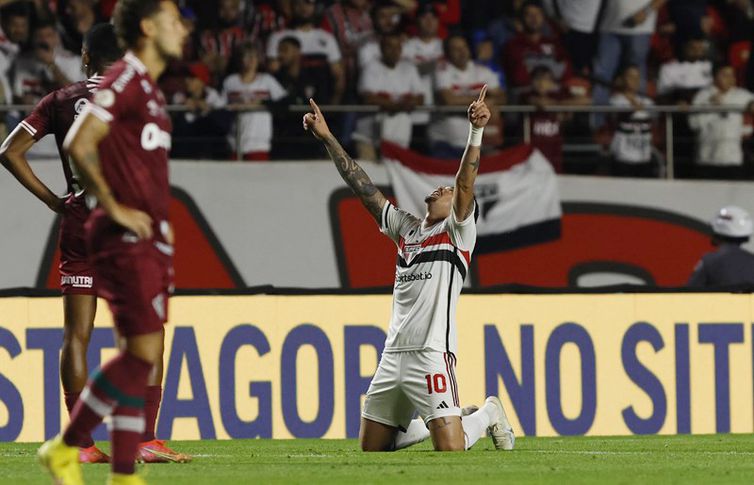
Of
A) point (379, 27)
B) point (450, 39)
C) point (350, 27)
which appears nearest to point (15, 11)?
point (350, 27)

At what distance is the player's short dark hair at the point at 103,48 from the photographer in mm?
7711

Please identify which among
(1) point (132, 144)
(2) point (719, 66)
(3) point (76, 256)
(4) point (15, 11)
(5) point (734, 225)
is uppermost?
(4) point (15, 11)

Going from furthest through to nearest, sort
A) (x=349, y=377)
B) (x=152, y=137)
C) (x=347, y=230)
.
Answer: (x=347, y=230) → (x=349, y=377) → (x=152, y=137)

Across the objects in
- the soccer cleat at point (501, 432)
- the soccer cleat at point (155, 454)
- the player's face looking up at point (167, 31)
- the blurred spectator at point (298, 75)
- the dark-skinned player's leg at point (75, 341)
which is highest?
the blurred spectator at point (298, 75)

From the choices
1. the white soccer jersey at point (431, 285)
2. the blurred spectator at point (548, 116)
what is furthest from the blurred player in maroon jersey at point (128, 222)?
the blurred spectator at point (548, 116)

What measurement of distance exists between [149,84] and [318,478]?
216 centimetres

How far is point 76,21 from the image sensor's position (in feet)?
48.3

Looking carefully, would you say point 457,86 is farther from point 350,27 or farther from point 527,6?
point 527,6

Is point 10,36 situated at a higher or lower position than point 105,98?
higher

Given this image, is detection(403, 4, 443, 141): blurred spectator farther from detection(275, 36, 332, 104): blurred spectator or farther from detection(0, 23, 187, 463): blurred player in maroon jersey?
detection(0, 23, 187, 463): blurred player in maroon jersey

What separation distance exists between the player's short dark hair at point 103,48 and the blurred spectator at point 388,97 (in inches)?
283

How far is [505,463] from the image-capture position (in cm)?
838

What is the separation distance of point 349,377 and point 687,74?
6.28m

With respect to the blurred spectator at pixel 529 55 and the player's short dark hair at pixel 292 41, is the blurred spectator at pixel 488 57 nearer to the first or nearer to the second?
the blurred spectator at pixel 529 55
